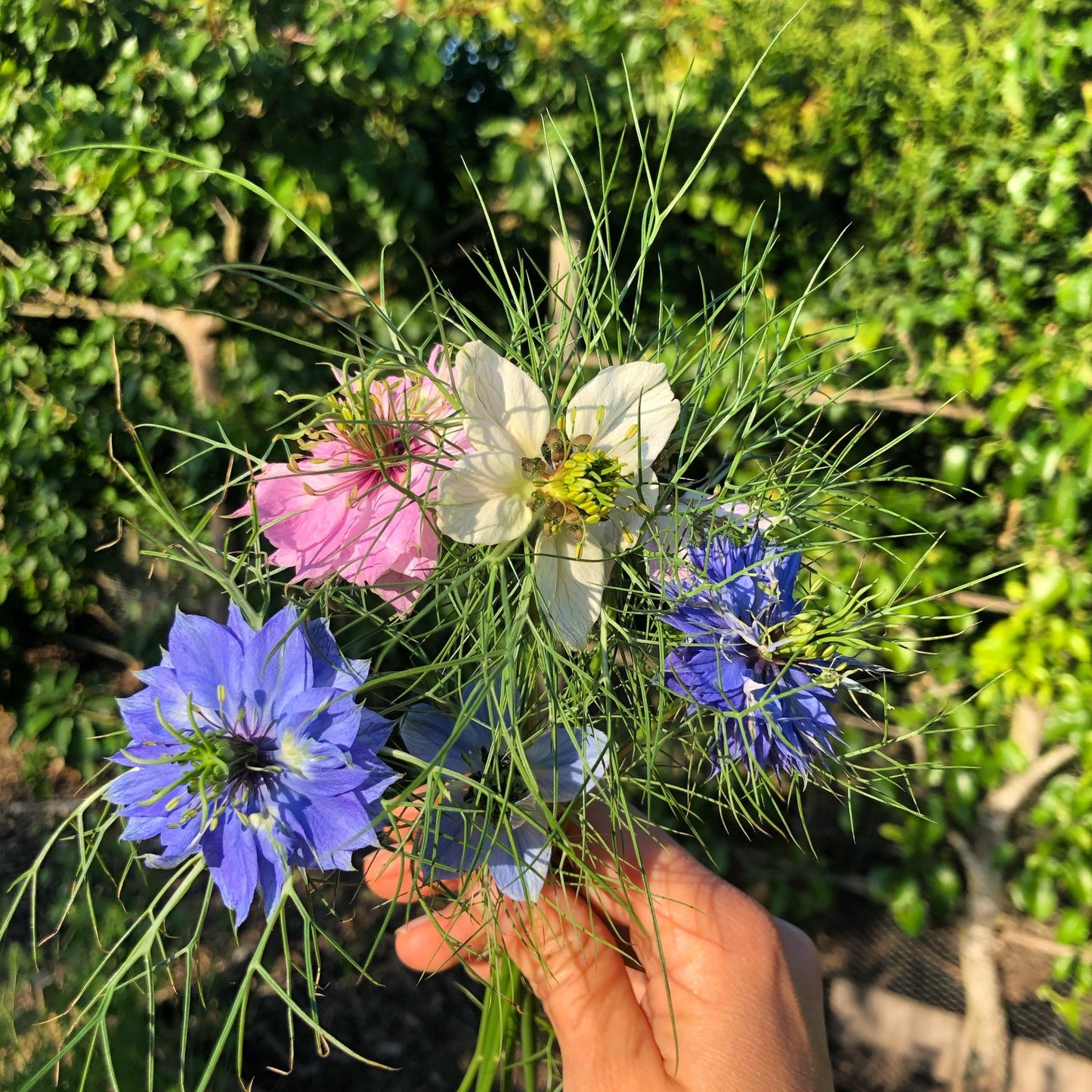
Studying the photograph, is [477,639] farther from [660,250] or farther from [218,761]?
[660,250]

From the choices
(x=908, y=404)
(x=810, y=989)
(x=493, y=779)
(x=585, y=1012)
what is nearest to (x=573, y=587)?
(x=493, y=779)

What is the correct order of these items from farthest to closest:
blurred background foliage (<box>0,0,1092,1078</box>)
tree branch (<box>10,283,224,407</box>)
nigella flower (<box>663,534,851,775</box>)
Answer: tree branch (<box>10,283,224,407</box>), blurred background foliage (<box>0,0,1092,1078</box>), nigella flower (<box>663,534,851,775</box>)

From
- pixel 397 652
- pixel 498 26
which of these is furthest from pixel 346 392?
pixel 498 26

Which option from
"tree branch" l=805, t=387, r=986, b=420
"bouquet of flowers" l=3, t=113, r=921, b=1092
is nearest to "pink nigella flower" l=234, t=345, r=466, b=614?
"bouquet of flowers" l=3, t=113, r=921, b=1092

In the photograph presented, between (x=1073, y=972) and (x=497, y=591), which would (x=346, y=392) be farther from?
(x=1073, y=972)

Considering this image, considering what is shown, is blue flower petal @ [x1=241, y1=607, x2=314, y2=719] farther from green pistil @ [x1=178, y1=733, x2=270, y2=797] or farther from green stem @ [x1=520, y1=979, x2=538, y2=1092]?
green stem @ [x1=520, y1=979, x2=538, y2=1092]
